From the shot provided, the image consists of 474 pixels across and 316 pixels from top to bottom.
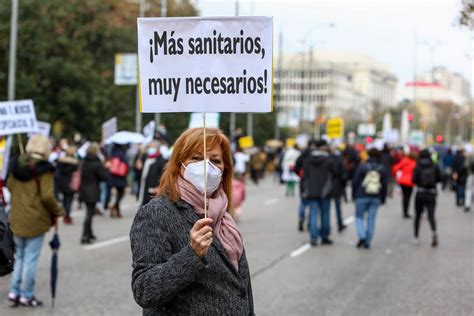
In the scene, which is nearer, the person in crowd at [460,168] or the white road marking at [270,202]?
the person in crowd at [460,168]

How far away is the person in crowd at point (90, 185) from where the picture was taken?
49.6ft

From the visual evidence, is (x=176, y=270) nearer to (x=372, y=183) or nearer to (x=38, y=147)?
(x=38, y=147)

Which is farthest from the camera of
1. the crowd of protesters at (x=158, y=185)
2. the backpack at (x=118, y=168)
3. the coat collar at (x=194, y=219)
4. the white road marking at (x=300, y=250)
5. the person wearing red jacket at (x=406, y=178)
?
the person wearing red jacket at (x=406, y=178)

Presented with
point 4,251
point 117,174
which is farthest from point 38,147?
point 117,174

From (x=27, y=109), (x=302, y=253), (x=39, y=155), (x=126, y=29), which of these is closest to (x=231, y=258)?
(x=39, y=155)

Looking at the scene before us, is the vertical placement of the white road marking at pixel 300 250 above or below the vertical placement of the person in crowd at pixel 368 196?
below

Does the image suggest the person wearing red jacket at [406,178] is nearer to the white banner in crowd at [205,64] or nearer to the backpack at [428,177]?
the backpack at [428,177]

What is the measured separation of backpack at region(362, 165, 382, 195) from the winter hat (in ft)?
22.5

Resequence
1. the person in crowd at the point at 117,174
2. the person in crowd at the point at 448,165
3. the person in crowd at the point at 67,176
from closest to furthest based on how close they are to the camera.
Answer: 1. the person in crowd at the point at 67,176
2. the person in crowd at the point at 117,174
3. the person in crowd at the point at 448,165

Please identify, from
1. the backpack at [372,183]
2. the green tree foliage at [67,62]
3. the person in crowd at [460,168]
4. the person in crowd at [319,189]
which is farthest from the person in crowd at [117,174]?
the green tree foliage at [67,62]

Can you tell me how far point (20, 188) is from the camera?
9.41 m

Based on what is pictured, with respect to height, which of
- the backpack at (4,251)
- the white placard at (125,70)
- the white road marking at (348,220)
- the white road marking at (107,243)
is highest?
the white placard at (125,70)

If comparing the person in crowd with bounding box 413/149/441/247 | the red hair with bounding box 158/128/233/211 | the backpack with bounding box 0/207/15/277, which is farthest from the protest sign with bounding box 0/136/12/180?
the red hair with bounding box 158/128/233/211

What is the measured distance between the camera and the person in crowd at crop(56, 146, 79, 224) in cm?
1839
